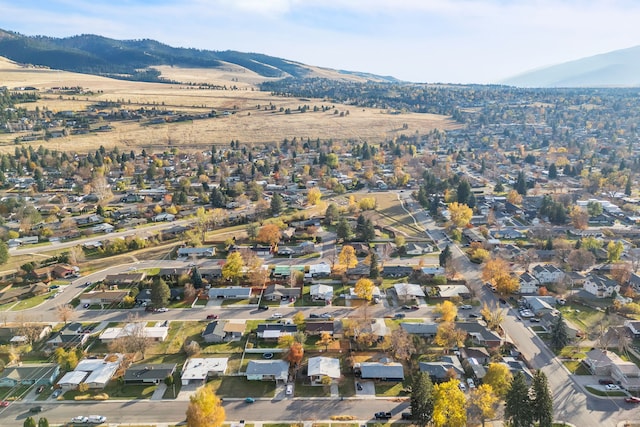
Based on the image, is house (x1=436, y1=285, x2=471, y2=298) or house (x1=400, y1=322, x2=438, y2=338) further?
house (x1=436, y1=285, x2=471, y2=298)

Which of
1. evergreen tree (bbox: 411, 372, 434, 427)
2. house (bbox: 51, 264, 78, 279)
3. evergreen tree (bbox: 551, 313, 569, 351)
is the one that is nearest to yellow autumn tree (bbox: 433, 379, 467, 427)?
evergreen tree (bbox: 411, 372, 434, 427)

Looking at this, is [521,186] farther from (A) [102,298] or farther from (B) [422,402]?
(A) [102,298]

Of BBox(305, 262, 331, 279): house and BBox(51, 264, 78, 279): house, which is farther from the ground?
BBox(305, 262, 331, 279): house

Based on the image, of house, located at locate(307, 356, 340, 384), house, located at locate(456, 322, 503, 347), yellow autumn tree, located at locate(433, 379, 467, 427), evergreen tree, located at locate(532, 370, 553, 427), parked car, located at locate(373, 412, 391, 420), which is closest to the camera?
evergreen tree, located at locate(532, 370, 553, 427)

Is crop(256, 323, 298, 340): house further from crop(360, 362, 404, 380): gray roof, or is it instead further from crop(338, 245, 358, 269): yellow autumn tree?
crop(338, 245, 358, 269): yellow autumn tree

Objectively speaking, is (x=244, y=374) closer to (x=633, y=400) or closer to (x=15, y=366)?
(x=15, y=366)

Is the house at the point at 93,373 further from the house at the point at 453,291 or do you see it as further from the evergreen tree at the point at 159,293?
the house at the point at 453,291
